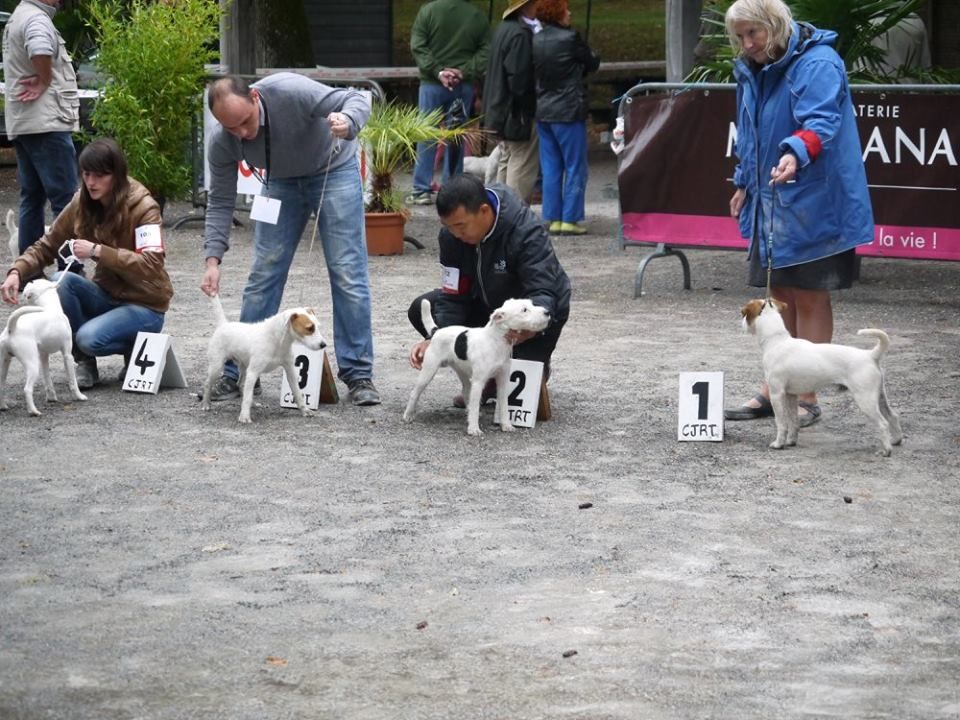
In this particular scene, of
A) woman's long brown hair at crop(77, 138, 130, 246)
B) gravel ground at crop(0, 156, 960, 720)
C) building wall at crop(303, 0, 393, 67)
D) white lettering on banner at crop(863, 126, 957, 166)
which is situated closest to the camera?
gravel ground at crop(0, 156, 960, 720)

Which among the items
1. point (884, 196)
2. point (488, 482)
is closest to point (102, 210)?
point (488, 482)

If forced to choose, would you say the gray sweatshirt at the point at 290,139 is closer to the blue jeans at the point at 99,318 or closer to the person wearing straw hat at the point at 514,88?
the blue jeans at the point at 99,318

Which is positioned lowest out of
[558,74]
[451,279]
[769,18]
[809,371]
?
[809,371]

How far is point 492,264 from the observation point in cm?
663

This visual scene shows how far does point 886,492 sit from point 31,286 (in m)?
3.71

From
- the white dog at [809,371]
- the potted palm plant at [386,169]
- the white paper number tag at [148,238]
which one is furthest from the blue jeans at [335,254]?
the potted palm plant at [386,169]

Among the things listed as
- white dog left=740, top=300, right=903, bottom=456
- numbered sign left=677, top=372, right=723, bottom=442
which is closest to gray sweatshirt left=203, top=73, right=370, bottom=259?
numbered sign left=677, top=372, right=723, bottom=442

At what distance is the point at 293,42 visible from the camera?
19.3 meters

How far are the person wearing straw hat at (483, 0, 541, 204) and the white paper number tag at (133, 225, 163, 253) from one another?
5692 millimetres

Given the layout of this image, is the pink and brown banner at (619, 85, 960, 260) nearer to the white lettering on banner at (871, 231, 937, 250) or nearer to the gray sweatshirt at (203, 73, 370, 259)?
the white lettering on banner at (871, 231, 937, 250)

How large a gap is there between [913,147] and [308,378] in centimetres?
410

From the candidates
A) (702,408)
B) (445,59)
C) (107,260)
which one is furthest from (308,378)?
(445,59)

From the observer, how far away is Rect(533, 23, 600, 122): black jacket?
41.0ft

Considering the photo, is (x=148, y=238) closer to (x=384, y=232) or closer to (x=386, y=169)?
(x=384, y=232)
